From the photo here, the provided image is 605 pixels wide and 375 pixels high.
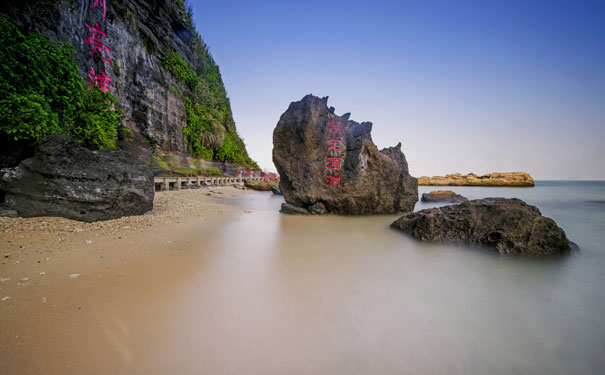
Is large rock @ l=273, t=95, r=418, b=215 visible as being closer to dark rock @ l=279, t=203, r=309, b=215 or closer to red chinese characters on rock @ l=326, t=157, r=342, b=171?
red chinese characters on rock @ l=326, t=157, r=342, b=171

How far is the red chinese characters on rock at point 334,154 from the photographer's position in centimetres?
743

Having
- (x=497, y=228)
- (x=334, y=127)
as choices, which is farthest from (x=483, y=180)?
(x=497, y=228)

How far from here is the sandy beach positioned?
1417 mm

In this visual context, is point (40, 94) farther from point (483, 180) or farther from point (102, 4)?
point (483, 180)

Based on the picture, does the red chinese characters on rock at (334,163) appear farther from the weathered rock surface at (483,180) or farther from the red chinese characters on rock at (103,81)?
the weathered rock surface at (483,180)

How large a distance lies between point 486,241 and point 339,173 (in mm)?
4337

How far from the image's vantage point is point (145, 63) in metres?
15.7

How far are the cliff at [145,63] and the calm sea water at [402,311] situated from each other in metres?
8.38

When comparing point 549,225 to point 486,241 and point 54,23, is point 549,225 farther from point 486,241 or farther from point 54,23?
point 54,23

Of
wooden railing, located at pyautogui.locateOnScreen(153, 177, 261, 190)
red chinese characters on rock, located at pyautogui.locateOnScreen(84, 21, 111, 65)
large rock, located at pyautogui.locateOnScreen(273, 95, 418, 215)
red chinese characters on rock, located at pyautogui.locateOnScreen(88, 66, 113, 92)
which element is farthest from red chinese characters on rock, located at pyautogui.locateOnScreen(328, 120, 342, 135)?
red chinese characters on rock, located at pyautogui.locateOnScreen(88, 66, 113, 92)

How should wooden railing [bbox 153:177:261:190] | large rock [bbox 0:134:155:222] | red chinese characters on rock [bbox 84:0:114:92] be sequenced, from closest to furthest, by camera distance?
large rock [bbox 0:134:155:222]
red chinese characters on rock [bbox 84:0:114:92]
wooden railing [bbox 153:177:261:190]

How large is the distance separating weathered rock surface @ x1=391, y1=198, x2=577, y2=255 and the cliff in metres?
10.2

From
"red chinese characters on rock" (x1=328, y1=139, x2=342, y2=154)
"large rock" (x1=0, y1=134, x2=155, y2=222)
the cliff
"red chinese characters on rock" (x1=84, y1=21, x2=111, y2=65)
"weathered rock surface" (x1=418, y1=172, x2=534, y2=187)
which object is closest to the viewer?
"large rock" (x1=0, y1=134, x2=155, y2=222)

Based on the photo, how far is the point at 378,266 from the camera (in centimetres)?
302
